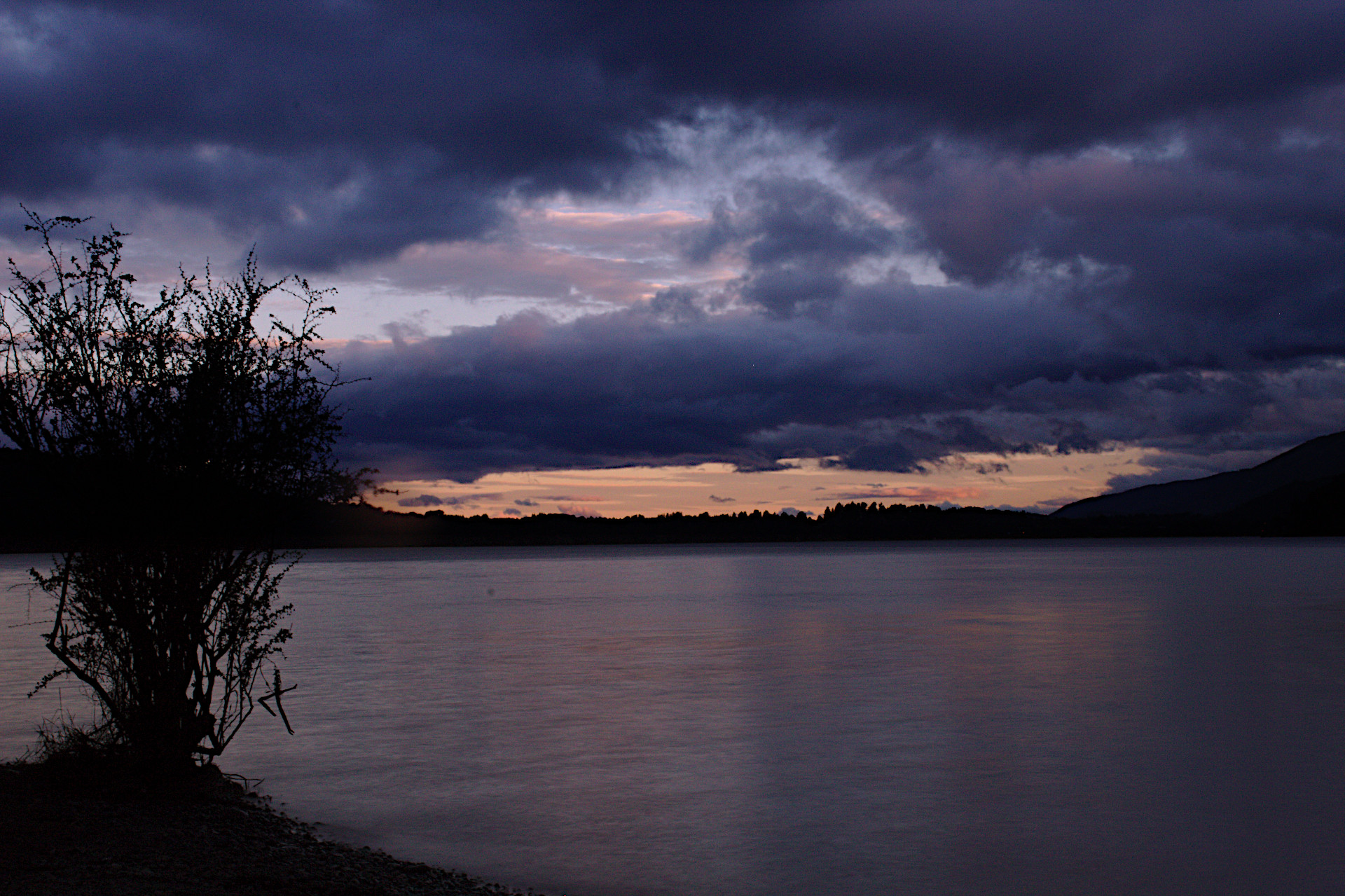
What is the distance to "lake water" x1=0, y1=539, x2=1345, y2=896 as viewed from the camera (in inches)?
439

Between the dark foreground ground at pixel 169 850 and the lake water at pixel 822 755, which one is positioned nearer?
the dark foreground ground at pixel 169 850

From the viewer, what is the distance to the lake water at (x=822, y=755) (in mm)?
11141

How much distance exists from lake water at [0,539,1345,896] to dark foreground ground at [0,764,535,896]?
3.71ft

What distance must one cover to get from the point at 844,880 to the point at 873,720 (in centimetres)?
958

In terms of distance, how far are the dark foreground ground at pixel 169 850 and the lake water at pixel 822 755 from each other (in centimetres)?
113

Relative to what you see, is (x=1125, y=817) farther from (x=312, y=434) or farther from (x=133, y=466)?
(x=133, y=466)

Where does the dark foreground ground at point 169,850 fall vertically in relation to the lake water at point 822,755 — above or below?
above

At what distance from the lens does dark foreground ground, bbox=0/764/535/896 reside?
27.0 ft

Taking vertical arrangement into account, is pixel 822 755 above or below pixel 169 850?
below

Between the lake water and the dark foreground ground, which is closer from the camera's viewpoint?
the dark foreground ground

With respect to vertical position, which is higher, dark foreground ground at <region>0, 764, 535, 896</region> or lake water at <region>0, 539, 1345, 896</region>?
dark foreground ground at <region>0, 764, 535, 896</region>

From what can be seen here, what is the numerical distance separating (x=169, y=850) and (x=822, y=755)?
393 inches

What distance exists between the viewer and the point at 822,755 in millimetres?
16609

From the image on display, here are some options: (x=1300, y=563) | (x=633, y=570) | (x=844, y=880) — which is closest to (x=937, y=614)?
(x=844, y=880)
